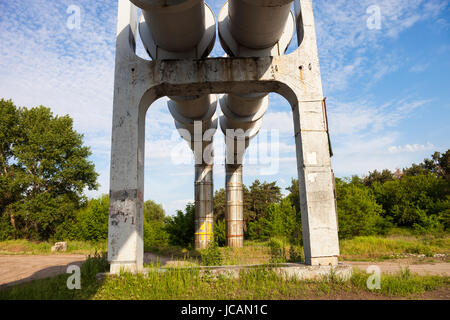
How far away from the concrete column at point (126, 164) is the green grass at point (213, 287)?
0.50 m

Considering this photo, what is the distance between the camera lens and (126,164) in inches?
227

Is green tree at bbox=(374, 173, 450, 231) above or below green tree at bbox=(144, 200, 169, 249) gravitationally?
above

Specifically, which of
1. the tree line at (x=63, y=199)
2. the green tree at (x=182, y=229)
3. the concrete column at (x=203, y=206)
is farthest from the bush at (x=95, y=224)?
the concrete column at (x=203, y=206)

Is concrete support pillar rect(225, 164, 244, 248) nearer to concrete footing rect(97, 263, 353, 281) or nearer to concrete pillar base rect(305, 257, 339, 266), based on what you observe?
concrete pillar base rect(305, 257, 339, 266)

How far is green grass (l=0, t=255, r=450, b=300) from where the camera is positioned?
14.9 ft

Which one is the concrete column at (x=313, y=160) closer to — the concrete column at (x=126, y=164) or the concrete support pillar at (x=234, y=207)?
the concrete column at (x=126, y=164)

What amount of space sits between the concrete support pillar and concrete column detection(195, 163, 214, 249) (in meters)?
1.02

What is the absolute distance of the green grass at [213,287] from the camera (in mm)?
4547

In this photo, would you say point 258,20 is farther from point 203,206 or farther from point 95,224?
point 95,224

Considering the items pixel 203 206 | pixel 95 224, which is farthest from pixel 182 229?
pixel 95 224

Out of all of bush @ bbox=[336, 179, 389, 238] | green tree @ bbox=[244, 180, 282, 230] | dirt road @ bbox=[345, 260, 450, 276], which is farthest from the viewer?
green tree @ bbox=[244, 180, 282, 230]

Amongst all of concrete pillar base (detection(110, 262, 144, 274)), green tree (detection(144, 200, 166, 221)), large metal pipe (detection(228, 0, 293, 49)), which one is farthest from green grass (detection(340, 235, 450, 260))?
green tree (detection(144, 200, 166, 221))

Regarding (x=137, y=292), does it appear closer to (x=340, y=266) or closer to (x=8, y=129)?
(x=340, y=266)

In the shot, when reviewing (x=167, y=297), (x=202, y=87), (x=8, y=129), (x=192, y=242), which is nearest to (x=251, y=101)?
(x=202, y=87)
